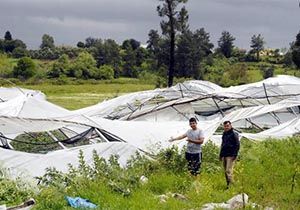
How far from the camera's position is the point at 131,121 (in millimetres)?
16547

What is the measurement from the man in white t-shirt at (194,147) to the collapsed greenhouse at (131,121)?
1394 millimetres

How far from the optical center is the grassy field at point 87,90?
37213mm

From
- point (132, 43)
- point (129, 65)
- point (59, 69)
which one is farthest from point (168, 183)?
point (132, 43)

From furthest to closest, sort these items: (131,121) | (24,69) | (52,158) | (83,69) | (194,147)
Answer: (83,69) < (24,69) < (131,121) < (52,158) < (194,147)

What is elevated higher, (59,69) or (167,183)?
(167,183)

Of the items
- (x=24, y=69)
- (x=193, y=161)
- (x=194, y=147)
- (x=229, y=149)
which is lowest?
(x=24, y=69)

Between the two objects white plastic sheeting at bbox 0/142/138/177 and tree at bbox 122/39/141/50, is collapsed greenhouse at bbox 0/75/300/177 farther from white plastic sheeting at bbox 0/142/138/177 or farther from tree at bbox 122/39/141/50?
tree at bbox 122/39/141/50

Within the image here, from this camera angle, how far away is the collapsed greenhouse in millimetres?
12742

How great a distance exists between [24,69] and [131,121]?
36.7m

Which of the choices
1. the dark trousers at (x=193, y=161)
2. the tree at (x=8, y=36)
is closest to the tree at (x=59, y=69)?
the tree at (x=8, y=36)

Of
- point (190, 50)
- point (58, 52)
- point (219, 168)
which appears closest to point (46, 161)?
point (219, 168)

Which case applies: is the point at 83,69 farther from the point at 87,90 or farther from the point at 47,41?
the point at 47,41

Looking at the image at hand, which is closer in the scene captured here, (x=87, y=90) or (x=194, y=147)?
(x=194, y=147)

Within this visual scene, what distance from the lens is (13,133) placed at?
556 inches
